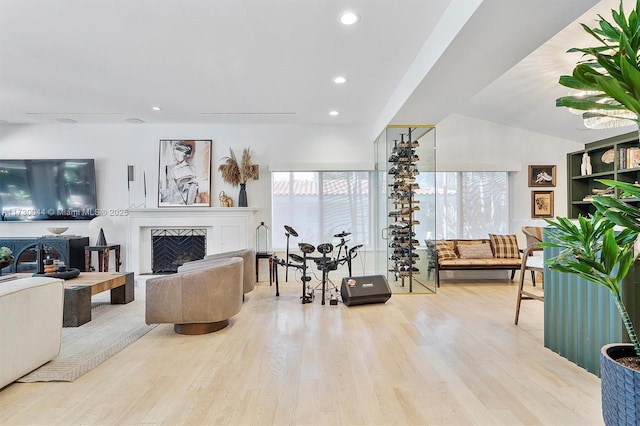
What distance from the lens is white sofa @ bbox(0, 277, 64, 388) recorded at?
89.0 inches

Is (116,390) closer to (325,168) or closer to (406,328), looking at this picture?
(406,328)

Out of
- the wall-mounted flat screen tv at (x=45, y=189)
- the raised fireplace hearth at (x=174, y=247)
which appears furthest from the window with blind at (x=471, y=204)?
the wall-mounted flat screen tv at (x=45, y=189)

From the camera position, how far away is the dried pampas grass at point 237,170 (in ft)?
20.3

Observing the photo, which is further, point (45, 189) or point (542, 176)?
point (542, 176)

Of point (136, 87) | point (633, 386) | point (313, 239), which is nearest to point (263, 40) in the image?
point (136, 87)

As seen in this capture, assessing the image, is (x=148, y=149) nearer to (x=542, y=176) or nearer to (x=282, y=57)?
(x=282, y=57)

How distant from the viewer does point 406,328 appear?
139 inches

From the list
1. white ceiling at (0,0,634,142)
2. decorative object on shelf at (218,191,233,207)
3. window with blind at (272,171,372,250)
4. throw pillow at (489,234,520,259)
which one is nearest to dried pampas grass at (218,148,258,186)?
decorative object on shelf at (218,191,233,207)

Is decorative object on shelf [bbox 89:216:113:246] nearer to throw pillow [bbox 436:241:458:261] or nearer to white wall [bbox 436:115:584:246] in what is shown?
throw pillow [bbox 436:241:458:261]

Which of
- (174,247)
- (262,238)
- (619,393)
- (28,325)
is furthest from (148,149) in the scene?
(619,393)

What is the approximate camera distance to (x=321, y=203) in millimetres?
6465

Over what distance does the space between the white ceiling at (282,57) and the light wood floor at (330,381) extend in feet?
8.06

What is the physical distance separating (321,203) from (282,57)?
3.23 m

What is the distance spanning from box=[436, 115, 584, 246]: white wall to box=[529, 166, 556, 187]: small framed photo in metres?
0.08
